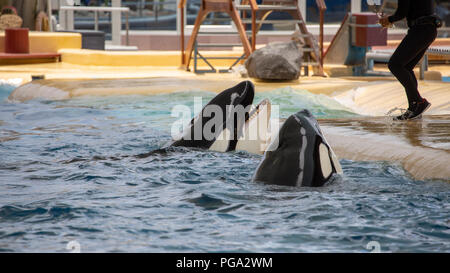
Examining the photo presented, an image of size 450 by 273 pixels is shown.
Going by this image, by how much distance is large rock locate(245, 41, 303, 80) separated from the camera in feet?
32.9

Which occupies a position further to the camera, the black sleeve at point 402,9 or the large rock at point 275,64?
the large rock at point 275,64

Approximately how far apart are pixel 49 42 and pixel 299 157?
1224 centimetres

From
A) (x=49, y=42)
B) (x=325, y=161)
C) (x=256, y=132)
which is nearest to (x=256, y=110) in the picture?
(x=256, y=132)

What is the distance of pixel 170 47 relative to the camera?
1962 centimetres

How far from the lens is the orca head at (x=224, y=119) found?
4.75 metres

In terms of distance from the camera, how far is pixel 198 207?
3592 millimetres

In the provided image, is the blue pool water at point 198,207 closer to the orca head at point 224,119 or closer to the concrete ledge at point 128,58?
the orca head at point 224,119

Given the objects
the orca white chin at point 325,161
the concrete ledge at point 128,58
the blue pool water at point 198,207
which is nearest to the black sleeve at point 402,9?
the blue pool water at point 198,207

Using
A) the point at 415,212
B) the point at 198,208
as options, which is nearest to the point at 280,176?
the point at 198,208

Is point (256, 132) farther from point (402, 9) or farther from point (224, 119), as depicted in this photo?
point (402, 9)

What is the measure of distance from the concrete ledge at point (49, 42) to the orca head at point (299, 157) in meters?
12.0

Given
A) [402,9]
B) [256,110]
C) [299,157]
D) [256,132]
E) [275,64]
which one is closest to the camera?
[299,157]
